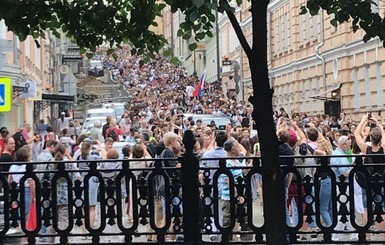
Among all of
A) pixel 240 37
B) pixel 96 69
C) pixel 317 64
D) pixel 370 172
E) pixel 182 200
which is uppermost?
pixel 96 69

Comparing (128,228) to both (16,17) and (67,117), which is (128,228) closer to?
(16,17)

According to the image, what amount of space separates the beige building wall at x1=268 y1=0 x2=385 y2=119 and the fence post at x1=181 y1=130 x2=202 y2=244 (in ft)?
60.8

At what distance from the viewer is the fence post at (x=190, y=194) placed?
9250mm

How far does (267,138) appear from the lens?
6.40 meters

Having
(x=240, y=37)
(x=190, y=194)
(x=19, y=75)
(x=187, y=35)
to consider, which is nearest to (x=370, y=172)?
(x=190, y=194)

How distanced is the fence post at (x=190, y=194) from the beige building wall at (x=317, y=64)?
18.5 meters

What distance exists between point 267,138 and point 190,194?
9.84ft

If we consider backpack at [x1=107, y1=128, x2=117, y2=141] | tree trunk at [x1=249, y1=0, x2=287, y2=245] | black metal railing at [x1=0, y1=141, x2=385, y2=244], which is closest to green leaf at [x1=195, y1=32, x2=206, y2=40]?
black metal railing at [x1=0, y1=141, x2=385, y2=244]

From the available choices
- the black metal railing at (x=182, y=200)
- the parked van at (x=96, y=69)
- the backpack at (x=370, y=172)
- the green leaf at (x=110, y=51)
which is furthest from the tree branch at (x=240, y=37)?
the parked van at (x=96, y=69)

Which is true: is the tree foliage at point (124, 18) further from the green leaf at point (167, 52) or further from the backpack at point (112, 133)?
the backpack at point (112, 133)

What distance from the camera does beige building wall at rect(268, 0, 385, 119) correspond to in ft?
119

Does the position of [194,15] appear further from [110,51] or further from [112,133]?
[112,133]

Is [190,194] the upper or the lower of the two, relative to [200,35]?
lower

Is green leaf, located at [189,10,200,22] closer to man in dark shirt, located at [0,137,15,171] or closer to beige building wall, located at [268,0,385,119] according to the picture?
man in dark shirt, located at [0,137,15,171]
